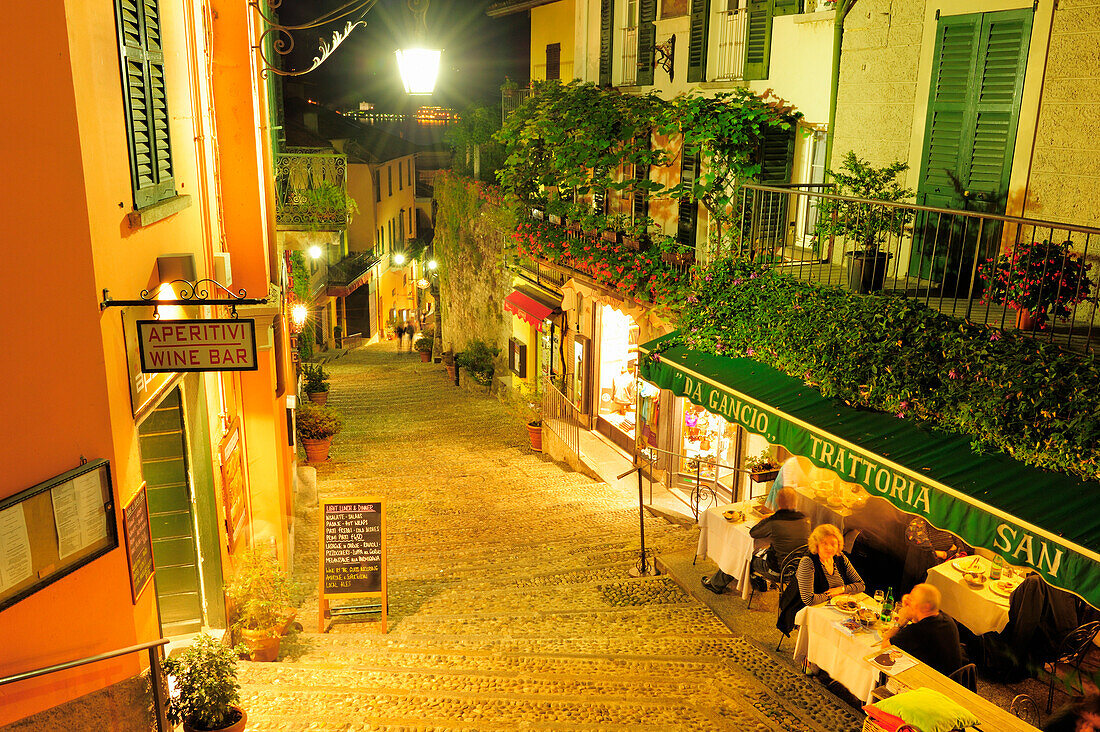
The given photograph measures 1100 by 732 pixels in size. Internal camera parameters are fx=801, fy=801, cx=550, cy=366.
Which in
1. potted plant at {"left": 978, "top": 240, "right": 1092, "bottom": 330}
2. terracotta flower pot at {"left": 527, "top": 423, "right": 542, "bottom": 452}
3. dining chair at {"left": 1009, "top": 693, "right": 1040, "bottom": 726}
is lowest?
terracotta flower pot at {"left": 527, "top": 423, "right": 542, "bottom": 452}

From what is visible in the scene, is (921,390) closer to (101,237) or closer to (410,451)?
(101,237)

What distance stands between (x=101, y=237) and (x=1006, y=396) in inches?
261

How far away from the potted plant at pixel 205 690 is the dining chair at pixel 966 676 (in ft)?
19.0

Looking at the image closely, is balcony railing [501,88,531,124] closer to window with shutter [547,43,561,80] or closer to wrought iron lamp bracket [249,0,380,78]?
window with shutter [547,43,561,80]

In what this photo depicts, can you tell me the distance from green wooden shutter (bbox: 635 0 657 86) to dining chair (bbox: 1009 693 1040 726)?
12030 mm

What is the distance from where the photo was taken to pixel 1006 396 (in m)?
6.43

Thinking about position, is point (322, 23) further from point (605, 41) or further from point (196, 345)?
point (605, 41)

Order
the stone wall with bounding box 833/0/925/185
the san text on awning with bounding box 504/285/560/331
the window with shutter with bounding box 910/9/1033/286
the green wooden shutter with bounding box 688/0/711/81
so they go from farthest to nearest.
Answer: the san text on awning with bounding box 504/285/560/331 → the green wooden shutter with bounding box 688/0/711/81 → the stone wall with bounding box 833/0/925/185 → the window with shutter with bounding box 910/9/1033/286

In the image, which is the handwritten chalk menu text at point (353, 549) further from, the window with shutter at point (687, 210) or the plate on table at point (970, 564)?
the window with shutter at point (687, 210)

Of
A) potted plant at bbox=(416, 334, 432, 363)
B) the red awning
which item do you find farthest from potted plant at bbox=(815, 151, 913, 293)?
potted plant at bbox=(416, 334, 432, 363)

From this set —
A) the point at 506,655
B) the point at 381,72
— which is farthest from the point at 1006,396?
the point at 381,72

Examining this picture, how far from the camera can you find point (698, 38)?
13.9 m

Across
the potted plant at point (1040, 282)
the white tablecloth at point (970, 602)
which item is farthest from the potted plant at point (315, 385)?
the potted plant at point (1040, 282)

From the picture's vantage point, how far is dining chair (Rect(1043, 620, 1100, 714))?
729cm
